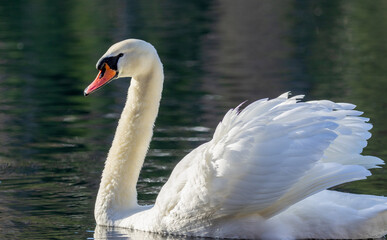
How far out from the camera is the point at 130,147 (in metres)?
8.15

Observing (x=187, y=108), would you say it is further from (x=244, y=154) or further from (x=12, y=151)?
(x=244, y=154)

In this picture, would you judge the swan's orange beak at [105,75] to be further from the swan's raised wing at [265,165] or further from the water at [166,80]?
the swan's raised wing at [265,165]

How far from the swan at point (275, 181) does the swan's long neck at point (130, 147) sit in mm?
476

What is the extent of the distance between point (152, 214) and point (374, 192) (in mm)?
2449

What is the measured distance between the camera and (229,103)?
47.9ft

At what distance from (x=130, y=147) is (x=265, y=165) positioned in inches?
72.0

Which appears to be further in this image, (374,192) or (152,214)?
(374,192)

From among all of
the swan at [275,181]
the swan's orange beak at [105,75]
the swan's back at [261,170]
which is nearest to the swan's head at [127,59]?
the swan's orange beak at [105,75]

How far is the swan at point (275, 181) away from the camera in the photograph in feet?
22.1

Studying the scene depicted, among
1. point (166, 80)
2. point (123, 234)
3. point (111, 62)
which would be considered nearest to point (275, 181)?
point (123, 234)

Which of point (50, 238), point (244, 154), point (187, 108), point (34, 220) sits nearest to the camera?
point (244, 154)

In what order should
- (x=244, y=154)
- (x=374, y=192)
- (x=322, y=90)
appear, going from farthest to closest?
1. (x=322, y=90)
2. (x=374, y=192)
3. (x=244, y=154)

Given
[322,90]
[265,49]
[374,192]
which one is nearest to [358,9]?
[265,49]

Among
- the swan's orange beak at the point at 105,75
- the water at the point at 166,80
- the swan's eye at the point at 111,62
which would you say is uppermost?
the swan's eye at the point at 111,62
